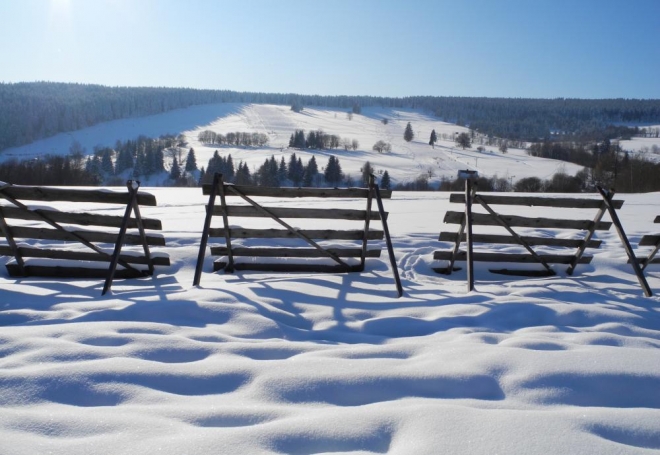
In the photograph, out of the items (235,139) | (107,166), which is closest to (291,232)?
(107,166)

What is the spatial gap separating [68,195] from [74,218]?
16.4 inches

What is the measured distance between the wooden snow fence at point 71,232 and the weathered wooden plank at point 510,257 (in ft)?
17.0

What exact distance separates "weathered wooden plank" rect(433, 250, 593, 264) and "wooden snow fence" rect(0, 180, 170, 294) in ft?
17.0

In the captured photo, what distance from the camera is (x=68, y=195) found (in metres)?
7.04

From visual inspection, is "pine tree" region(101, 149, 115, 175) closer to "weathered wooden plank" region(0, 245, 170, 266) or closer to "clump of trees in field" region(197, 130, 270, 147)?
"clump of trees in field" region(197, 130, 270, 147)

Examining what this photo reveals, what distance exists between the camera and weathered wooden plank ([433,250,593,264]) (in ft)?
26.0

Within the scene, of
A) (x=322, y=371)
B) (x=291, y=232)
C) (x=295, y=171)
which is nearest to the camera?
(x=322, y=371)

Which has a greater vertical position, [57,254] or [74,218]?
[74,218]

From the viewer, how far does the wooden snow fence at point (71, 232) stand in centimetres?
691

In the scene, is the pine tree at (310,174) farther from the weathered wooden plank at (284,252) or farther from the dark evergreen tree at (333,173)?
the weathered wooden plank at (284,252)

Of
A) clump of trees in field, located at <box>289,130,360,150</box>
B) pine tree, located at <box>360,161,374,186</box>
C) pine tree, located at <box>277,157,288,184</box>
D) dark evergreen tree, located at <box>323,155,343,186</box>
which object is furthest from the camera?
clump of trees in field, located at <box>289,130,360,150</box>

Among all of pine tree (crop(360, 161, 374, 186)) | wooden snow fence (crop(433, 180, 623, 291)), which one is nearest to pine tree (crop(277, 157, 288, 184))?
pine tree (crop(360, 161, 374, 186))

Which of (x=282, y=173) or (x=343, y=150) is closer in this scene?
(x=282, y=173)

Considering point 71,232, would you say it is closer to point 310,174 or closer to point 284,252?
point 284,252
